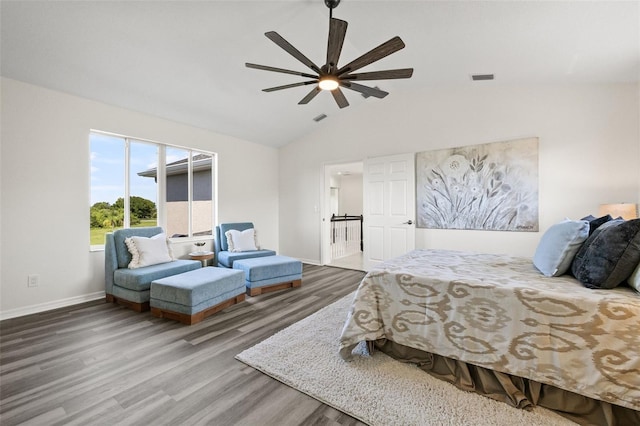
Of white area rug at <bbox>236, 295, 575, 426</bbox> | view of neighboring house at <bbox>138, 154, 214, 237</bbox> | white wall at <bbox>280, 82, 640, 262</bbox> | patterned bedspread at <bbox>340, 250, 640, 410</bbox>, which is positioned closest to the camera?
patterned bedspread at <bbox>340, 250, 640, 410</bbox>

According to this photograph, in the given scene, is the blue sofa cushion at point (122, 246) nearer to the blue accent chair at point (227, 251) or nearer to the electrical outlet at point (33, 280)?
the electrical outlet at point (33, 280)

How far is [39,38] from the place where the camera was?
2.59 metres

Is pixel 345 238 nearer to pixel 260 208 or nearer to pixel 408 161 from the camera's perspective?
pixel 260 208

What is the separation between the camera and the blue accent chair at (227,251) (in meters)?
4.41

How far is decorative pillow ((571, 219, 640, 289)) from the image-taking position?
1.60 m

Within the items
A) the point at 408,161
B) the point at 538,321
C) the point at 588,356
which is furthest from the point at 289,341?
the point at 408,161

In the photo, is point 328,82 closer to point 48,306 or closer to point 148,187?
point 148,187

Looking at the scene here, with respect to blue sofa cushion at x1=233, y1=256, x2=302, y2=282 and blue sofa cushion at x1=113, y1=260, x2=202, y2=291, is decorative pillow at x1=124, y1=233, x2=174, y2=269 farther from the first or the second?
blue sofa cushion at x1=233, y1=256, x2=302, y2=282

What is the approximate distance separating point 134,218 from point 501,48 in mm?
5334

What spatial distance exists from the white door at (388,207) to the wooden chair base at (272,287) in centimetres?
150

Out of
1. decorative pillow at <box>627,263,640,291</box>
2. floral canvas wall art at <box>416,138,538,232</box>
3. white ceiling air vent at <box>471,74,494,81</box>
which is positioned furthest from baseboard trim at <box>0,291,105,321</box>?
white ceiling air vent at <box>471,74,494,81</box>

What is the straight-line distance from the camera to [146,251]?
361 centimetres

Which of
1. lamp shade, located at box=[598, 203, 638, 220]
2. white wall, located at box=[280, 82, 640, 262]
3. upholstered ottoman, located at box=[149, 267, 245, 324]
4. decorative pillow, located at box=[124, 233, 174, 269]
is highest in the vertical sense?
white wall, located at box=[280, 82, 640, 262]

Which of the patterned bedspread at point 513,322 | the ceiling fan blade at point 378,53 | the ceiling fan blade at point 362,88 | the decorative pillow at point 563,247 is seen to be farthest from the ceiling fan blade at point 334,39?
the decorative pillow at point 563,247
